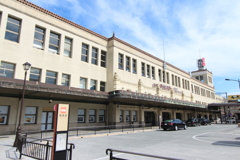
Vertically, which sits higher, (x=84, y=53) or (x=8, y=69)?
(x=84, y=53)

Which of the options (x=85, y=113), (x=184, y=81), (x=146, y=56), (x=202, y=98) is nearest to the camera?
(x=85, y=113)

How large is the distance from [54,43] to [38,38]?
1997 mm

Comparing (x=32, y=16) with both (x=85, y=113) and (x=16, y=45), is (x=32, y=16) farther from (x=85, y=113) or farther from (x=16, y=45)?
(x=85, y=113)

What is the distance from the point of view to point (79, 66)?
23688mm

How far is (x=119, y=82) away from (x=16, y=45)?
14.2m

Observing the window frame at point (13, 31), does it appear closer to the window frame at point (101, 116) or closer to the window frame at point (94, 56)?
the window frame at point (94, 56)

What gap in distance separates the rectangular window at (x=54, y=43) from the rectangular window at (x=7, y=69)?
489 cm

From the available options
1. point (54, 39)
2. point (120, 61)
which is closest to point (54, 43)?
point (54, 39)

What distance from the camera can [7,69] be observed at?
56.7 ft

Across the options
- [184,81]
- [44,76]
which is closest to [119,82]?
[44,76]

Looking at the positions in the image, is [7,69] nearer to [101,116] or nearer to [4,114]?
[4,114]

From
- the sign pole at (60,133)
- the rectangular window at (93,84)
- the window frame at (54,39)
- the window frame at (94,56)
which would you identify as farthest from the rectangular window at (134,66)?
the sign pole at (60,133)

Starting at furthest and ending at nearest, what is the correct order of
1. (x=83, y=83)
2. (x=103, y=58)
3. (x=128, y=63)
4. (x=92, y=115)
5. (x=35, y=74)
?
(x=128, y=63)
(x=103, y=58)
(x=92, y=115)
(x=83, y=83)
(x=35, y=74)

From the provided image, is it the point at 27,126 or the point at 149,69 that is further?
the point at 149,69
